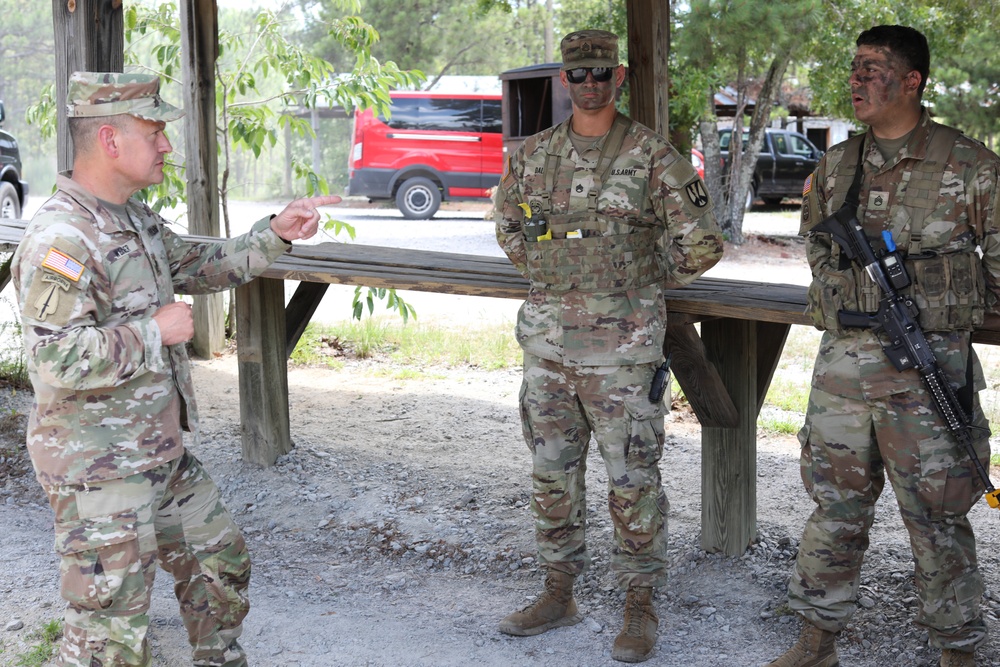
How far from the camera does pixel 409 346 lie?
24.9 feet

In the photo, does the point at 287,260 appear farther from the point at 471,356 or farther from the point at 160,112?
the point at 471,356

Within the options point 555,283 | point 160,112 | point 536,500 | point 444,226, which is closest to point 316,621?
point 536,500

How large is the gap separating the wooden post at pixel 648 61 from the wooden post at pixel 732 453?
1.22m

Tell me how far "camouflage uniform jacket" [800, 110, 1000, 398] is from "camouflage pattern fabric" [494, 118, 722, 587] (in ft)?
1.44

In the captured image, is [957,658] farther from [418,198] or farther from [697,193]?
[418,198]

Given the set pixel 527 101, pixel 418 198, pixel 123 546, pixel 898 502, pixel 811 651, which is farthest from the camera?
pixel 418 198

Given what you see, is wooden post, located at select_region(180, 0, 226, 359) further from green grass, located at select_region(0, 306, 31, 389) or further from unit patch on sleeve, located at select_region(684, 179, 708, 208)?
unit patch on sleeve, located at select_region(684, 179, 708, 208)

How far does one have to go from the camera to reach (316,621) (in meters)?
3.62

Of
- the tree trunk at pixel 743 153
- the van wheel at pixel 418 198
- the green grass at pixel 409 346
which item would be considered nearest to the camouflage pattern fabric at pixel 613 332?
the green grass at pixel 409 346

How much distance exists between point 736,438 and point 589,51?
→ 1618 millimetres

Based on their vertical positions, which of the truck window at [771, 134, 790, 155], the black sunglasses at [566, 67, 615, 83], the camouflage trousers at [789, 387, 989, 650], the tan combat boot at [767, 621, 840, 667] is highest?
the black sunglasses at [566, 67, 615, 83]

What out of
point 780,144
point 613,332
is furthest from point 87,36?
point 780,144

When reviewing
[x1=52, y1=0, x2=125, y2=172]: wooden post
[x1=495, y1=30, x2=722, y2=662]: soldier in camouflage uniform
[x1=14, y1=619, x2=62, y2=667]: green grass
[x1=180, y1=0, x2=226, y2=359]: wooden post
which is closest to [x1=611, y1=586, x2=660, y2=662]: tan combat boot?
[x1=495, y1=30, x2=722, y2=662]: soldier in camouflage uniform

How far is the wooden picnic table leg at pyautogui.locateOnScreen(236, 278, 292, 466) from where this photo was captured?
4.96 metres
